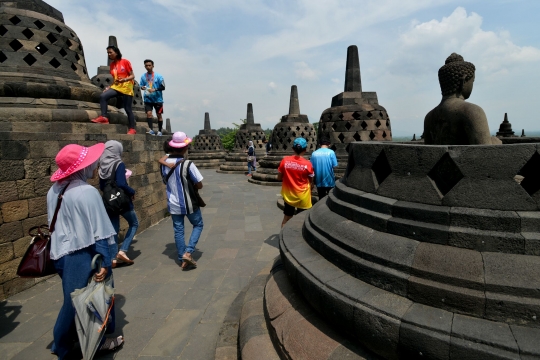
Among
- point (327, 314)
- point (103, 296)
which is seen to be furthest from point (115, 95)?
point (327, 314)

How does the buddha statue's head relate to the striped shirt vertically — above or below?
above

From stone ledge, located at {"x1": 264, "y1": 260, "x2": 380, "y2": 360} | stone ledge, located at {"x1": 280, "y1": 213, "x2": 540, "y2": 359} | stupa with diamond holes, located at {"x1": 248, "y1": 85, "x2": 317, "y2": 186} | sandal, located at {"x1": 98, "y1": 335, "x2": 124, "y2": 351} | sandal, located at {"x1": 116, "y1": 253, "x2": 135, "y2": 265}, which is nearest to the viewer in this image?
stone ledge, located at {"x1": 280, "y1": 213, "x2": 540, "y2": 359}

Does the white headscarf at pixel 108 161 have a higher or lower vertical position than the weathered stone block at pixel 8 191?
higher

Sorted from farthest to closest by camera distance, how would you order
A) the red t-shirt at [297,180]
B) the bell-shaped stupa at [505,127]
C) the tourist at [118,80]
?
the bell-shaped stupa at [505,127] → the tourist at [118,80] → the red t-shirt at [297,180]

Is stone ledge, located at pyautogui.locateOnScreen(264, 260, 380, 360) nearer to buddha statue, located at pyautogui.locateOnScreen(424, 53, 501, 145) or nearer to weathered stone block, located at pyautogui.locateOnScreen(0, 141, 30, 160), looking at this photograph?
buddha statue, located at pyautogui.locateOnScreen(424, 53, 501, 145)

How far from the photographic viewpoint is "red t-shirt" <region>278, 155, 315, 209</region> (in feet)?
13.0

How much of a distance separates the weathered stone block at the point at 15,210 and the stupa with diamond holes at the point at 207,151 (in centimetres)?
1658

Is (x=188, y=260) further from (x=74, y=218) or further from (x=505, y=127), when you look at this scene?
(x=505, y=127)

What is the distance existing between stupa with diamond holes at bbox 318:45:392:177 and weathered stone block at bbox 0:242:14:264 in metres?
7.22

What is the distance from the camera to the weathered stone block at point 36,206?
3.47 m

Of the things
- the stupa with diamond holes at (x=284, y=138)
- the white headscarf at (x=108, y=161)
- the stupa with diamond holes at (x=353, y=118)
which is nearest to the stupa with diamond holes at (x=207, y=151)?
the stupa with diamond holes at (x=284, y=138)

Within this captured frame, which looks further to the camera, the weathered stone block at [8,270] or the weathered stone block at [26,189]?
the weathered stone block at [26,189]

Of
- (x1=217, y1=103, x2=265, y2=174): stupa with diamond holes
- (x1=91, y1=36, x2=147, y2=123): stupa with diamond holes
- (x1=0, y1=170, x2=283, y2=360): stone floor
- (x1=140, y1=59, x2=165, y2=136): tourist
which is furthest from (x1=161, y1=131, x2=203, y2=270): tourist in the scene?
(x1=217, y1=103, x2=265, y2=174): stupa with diamond holes

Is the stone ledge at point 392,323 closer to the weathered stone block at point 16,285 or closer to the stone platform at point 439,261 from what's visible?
the stone platform at point 439,261
